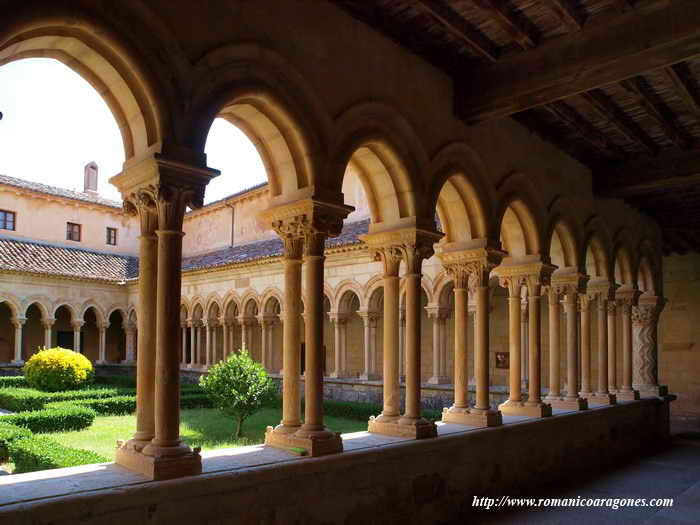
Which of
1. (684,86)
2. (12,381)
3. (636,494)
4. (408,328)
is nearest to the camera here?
(408,328)

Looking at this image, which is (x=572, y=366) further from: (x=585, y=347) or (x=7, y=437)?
(x=7, y=437)

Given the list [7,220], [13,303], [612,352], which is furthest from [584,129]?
[7,220]

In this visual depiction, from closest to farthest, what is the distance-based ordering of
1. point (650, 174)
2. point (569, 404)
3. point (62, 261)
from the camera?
1. point (569, 404)
2. point (650, 174)
3. point (62, 261)

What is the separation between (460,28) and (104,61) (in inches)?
117

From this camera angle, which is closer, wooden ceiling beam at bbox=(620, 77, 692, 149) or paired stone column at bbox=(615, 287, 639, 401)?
wooden ceiling beam at bbox=(620, 77, 692, 149)

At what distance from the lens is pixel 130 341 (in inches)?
977

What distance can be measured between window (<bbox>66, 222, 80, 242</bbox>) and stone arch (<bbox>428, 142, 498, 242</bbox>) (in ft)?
76.1

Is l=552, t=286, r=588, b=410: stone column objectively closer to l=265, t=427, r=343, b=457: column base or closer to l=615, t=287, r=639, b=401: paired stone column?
l=615, t=287, r=639, b=401: paired stone column

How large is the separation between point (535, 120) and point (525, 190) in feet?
2.84

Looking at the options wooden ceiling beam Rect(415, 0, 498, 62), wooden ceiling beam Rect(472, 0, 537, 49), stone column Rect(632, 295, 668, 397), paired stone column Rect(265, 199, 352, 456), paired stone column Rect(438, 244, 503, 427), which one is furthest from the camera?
stone column Rect(632, 295, 668, 397)

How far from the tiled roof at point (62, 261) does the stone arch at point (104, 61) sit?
64.0 feet

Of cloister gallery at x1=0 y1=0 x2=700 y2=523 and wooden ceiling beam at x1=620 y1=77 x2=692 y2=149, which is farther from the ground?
wooden ceiling beam at x1=620 y1=77 x2=692 y2=149

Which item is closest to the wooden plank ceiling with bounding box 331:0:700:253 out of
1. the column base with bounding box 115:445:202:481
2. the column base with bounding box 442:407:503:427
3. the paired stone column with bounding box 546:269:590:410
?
the paired stone column with bounding box 546:269:590:410

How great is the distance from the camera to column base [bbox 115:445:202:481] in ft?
12.3
